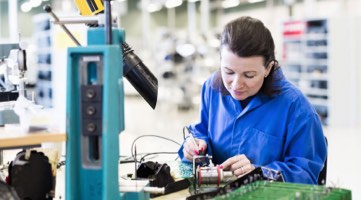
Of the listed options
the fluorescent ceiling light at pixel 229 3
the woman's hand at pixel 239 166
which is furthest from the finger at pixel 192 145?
the fluorescent ceiling light at pixel 229 3

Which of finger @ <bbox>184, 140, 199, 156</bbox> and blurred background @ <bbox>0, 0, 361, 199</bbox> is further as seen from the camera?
blurred background @ <bbox>0, 0, 361, 199</bbox>

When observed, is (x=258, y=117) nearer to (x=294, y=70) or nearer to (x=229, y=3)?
(x=294, y=70)

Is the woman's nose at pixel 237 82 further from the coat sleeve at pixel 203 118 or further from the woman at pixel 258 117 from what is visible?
the coat sleeve at pixel 203 118

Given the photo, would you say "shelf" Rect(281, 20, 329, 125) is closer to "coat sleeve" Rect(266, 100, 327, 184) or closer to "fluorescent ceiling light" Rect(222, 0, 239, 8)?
"coat sleeve" Rect(266, 100, 327, 184)

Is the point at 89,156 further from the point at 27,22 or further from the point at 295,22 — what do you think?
the point at 27,22

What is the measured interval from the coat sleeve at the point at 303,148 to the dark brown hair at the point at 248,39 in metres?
0.24

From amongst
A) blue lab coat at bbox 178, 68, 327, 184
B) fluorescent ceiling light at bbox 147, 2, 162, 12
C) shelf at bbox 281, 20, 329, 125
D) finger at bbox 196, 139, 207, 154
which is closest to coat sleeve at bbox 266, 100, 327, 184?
blue lab coat at bbox 178, 68, 327, 184

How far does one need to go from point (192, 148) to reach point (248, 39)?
0.52m

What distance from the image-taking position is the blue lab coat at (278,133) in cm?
189

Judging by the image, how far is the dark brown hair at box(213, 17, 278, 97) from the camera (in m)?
1.83

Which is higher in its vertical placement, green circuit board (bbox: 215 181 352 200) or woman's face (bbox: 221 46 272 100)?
woman's face (bbox: 221 46 272 100)

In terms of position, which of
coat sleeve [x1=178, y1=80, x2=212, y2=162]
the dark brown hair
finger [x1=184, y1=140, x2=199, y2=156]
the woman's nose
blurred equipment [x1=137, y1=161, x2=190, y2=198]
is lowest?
blurred equipment [x1=137, y1=161, x2=190, y2=198]

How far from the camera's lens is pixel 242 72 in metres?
1.86

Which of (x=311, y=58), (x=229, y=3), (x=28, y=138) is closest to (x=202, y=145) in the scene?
(x=28, y=138)
